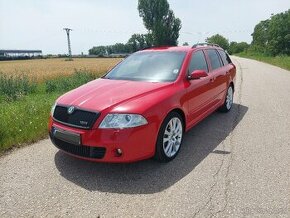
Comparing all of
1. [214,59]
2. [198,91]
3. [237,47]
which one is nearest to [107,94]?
[198,91]

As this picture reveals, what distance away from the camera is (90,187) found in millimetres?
3666

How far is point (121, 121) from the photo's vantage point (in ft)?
12.2

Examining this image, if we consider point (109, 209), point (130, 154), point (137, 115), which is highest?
point (137, 115)

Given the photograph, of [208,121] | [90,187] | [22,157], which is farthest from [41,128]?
[208,121]

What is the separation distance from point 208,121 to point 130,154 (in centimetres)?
311

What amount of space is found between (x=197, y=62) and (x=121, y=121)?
234cm

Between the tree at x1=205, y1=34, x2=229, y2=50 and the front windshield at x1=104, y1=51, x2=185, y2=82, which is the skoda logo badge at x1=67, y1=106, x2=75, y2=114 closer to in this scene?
the front windshield at x1=104, y1=51, x2=185, y2=82

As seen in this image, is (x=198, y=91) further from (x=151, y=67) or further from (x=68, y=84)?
(x=68, y=84)

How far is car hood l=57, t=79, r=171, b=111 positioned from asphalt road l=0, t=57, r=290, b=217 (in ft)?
3.03

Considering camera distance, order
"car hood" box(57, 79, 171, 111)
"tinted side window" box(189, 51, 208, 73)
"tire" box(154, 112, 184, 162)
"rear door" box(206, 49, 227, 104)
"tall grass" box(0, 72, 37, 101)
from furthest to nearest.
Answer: "tall grass" box(0, 72, 37, 101)
"rear door" box(206, 49, 227, 104)
"tinted side window" box(189, 51, 208, 73)
"tire" box(154, 112, 184, 162)
"car hood" box(57, 79, 171, 111)

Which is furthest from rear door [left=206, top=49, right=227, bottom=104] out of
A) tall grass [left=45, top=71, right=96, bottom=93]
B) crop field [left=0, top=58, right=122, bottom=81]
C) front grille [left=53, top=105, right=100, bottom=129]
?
crop field [left=0, top=58, right=122, bottom=81]

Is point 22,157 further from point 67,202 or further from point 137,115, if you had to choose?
point 137,115

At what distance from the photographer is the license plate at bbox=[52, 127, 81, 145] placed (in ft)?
12.5

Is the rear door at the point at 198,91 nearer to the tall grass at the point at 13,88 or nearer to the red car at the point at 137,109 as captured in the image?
the red car at the point at 137,109
